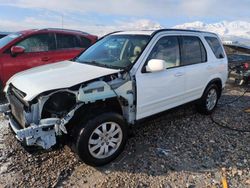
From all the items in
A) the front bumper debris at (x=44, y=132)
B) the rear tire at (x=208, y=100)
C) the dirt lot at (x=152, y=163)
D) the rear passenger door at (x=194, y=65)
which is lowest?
the dirt lot at (x=152, y=163)

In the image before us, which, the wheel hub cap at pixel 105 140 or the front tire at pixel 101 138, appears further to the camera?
the wheel hub cap at pixel 105 140

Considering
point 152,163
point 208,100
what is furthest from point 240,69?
point 152,163

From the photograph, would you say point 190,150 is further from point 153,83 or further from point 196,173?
point 153,83

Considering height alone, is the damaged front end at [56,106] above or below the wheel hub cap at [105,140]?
above

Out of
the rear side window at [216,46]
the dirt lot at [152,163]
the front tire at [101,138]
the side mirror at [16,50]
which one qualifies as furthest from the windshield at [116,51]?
the side mirror at [16,50]

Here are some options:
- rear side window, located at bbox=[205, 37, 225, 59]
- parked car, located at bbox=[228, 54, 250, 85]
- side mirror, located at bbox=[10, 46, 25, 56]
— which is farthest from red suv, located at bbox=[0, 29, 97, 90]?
parked car, located at bbox=[228, 54, 250, 85]

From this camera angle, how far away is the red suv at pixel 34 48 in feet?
20.7

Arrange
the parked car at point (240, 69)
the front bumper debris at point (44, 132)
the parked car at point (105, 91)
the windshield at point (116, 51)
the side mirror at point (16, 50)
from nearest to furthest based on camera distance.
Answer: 1. the front bumper debris at point (44, 132)
2. the parked car at point (105, 91)
3. the windshield at point (116, 51)
4. the side mirror at point (16, 50)
5. the parked car at point (240, 69)

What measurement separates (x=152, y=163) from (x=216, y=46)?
3206 millimetres

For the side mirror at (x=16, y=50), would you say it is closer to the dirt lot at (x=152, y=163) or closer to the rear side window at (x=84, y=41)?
the rear side window at (x=84, y=41)

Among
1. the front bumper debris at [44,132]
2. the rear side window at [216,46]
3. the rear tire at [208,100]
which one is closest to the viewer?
the front bumper debris at [44,132]

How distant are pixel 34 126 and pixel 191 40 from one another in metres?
3.31

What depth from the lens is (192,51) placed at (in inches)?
193

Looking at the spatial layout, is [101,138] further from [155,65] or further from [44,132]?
[155,65]
